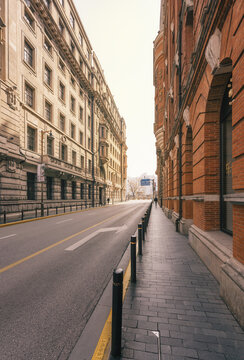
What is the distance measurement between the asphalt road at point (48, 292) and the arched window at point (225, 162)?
3.44 meters

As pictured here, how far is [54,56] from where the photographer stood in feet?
77.0

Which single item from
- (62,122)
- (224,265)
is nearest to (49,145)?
(62,122)

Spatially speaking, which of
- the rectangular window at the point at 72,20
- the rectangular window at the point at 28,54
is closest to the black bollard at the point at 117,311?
the rectangular window at the point at 28,54

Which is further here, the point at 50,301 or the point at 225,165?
the point at 225,165

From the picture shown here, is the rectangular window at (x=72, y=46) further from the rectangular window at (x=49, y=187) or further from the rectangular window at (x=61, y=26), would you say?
the rectangular window at (x=49, y=187)

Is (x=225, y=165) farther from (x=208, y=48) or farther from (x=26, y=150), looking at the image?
(x=26, y=150)

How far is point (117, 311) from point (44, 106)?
76.8 ft

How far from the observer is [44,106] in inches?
838

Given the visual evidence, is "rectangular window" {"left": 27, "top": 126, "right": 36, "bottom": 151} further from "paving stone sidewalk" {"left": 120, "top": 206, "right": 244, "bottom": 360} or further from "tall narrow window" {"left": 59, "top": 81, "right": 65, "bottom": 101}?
"paving stone sidewalk" {"left": 120, "top": 206, "right": 244, "bottom": 360}

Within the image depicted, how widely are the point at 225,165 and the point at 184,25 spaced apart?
761cm

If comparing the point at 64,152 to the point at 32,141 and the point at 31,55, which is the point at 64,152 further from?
the point at 31,55

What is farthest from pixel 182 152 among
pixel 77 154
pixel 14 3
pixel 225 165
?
pixel 77 154

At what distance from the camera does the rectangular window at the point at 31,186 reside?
725 inches

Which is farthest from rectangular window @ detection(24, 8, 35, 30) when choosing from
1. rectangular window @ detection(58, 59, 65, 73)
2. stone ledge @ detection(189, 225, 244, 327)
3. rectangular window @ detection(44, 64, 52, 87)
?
stone ledge @ detection(189, 225, 244, 327)
